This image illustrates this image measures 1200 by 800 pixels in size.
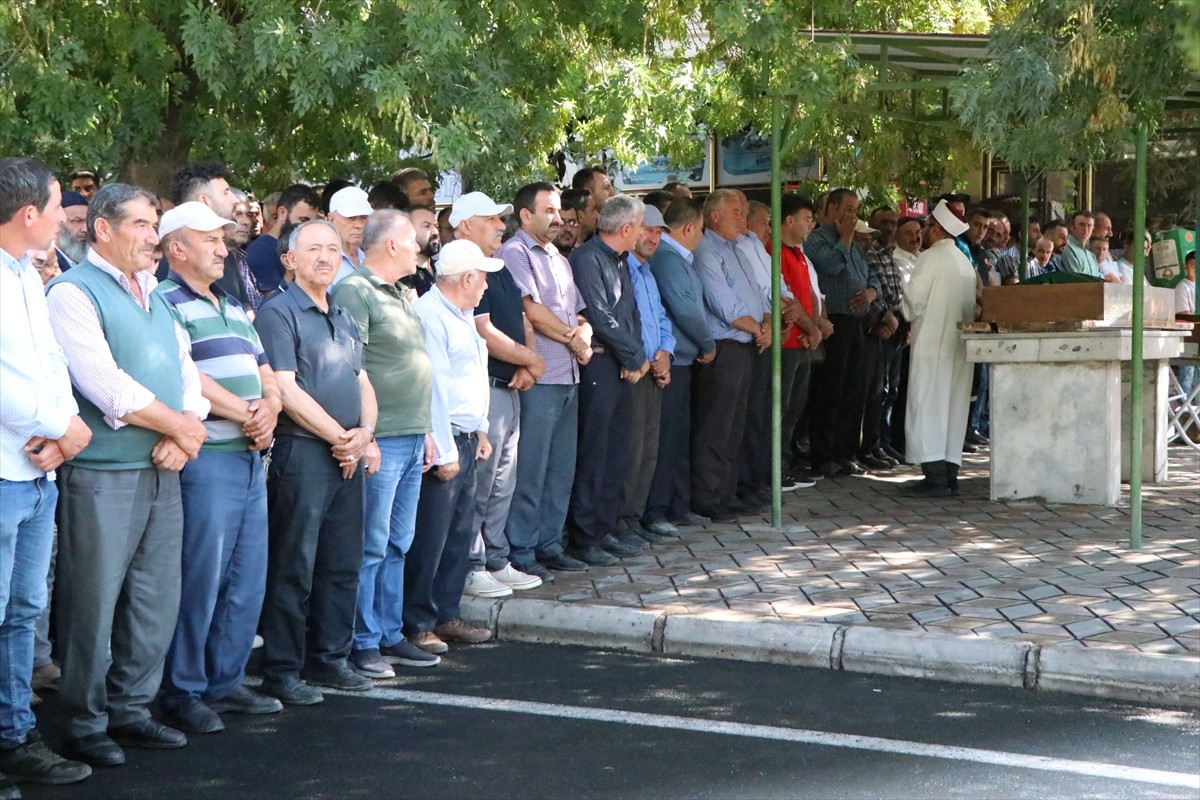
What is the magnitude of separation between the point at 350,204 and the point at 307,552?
76.3 inches

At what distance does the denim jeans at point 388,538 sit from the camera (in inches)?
278

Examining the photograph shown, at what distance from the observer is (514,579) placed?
8.57 m

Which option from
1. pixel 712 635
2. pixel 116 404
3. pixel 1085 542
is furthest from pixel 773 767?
pixel 1085 542

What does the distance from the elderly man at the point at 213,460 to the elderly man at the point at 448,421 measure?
1.25m

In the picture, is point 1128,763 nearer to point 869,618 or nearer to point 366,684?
point 869,618

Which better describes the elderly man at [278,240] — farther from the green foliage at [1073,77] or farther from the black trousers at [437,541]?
the green foliage at [1073,77]

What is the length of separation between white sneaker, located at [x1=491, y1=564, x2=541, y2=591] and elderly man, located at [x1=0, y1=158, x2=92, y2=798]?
10.7 ft

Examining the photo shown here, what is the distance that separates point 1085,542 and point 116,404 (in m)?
6.13

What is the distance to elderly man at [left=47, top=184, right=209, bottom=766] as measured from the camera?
5633 mm

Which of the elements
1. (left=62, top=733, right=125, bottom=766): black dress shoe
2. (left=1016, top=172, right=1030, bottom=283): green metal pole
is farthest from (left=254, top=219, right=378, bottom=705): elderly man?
(left=1016, top=172, right=1030, bottom=283): green metal pole

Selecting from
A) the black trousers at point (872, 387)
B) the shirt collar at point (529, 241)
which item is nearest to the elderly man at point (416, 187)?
the shirt collar at point (529, 241)

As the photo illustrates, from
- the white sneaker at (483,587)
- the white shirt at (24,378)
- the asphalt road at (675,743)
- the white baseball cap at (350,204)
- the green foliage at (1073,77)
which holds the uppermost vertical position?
the green foliage at (1073,77)

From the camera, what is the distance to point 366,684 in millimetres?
6859

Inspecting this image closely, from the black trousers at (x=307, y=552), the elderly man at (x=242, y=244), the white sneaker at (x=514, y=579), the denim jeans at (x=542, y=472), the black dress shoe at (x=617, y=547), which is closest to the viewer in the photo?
the black trousers at (x=307, y=552)
